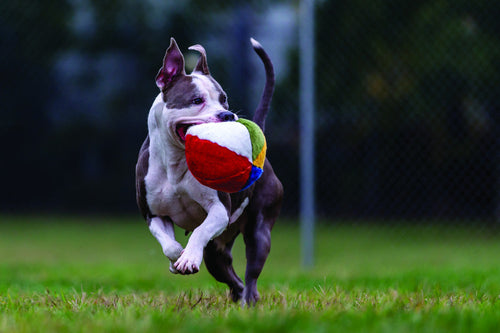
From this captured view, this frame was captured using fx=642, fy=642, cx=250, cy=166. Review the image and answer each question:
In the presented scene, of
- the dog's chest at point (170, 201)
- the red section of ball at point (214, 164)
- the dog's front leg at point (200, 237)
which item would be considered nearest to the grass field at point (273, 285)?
the dog's front leg at point (200, 237)

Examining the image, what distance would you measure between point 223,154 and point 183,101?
384 millimetres

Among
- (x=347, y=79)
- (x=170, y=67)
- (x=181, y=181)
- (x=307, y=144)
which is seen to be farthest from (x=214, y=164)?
(x=347, y=79)

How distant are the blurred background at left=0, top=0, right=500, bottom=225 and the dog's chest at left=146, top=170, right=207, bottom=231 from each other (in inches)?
154

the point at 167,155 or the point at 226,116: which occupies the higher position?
the point at 226,116

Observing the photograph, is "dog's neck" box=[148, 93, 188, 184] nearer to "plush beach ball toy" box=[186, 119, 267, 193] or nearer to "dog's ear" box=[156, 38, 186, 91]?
"dog's ear" box=[156, 38, 186, 91]

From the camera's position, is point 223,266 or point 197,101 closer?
point 197,101

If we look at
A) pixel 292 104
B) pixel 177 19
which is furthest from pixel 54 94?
pixel 292 104

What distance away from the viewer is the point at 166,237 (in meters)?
2.71

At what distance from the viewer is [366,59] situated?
7.47 metres

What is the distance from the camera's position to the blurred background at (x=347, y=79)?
7.18 metres

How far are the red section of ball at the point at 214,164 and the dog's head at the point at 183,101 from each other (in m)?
0.22

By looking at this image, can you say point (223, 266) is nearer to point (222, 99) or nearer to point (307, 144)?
point (222, 99)

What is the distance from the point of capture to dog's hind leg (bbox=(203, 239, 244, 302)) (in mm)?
3160

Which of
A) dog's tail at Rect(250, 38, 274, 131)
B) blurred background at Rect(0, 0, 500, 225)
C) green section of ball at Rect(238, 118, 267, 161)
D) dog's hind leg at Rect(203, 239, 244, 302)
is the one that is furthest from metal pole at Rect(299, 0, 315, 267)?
green section of ball at Rect(238, 118, 267, 161)
